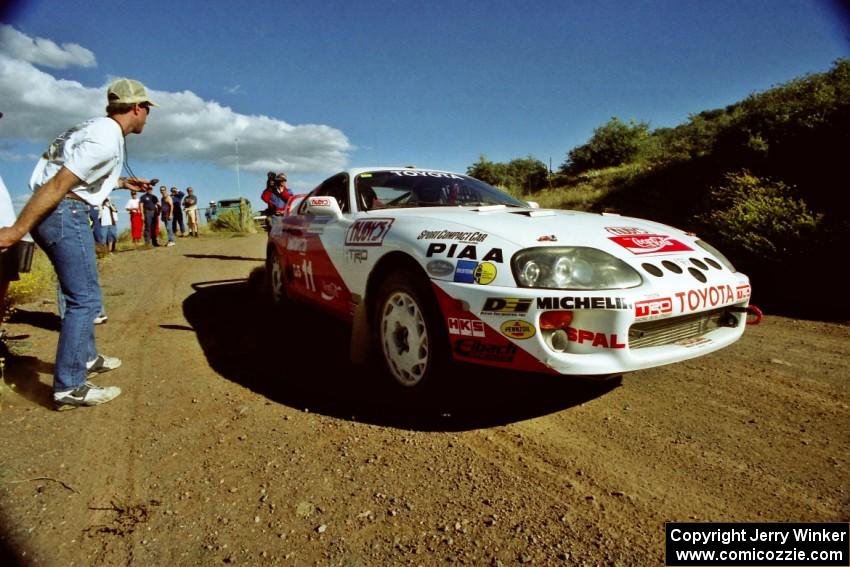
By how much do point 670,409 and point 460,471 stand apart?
4.16 ft

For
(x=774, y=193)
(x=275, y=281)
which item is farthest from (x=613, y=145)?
(x=275, y=281)

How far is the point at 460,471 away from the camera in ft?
6.49

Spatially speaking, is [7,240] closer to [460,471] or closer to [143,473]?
[143,473]

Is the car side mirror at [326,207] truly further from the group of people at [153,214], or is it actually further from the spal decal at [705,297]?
the group of people at [153,214]

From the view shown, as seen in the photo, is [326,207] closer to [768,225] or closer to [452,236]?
[452,236]

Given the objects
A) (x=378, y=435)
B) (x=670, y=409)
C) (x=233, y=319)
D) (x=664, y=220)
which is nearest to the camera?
(x=378, y=435)

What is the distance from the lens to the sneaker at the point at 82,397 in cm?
270

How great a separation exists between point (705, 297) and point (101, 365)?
12.7 feet

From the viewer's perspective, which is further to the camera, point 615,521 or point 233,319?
point 233,319

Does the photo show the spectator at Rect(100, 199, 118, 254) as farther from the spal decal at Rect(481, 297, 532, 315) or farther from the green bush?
the green bush

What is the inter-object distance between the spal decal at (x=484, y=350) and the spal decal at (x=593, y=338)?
265mm

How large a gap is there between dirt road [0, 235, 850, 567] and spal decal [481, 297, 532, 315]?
1.13 ft

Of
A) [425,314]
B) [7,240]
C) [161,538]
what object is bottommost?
[161,538]

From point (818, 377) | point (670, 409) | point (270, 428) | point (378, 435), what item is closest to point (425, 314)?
point (378, 435)
